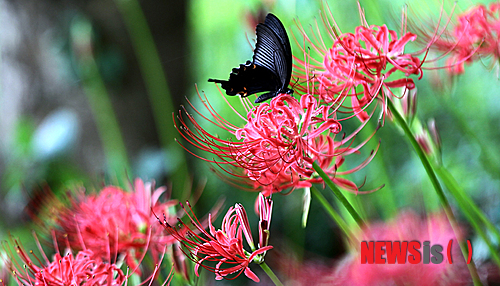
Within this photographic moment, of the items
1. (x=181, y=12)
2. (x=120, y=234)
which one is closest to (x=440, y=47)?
(x=120, y=234)

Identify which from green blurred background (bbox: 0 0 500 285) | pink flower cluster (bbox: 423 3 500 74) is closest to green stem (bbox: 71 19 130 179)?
green blurred background (bbox: 0 0 500 285)

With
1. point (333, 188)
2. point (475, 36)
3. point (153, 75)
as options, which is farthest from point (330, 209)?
point (153, 75)

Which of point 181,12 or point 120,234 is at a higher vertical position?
point 181,12

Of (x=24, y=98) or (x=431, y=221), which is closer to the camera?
(x=431, y=221)

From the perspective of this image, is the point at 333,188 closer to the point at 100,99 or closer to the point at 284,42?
the point at 284,42

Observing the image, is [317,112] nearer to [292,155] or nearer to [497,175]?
[292,155]

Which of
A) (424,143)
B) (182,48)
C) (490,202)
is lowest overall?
(490,202)
